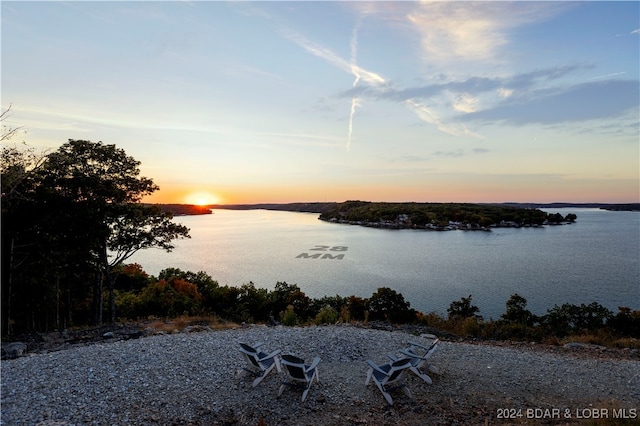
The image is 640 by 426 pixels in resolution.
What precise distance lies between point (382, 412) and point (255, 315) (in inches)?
645

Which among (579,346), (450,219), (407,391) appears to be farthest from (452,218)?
(407,391)

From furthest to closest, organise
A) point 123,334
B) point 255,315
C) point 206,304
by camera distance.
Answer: point 206,304
point 255,315
point 123,334

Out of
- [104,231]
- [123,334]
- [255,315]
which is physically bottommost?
[255,315]

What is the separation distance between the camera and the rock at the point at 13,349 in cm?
940


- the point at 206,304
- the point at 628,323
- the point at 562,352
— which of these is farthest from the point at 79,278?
the point at 628,323

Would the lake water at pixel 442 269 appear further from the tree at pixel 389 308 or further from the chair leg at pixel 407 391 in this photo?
the chair leg at pixel 407 391

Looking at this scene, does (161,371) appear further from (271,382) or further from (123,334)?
(123,334)

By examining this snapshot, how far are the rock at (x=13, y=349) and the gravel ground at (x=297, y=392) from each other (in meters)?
0.65

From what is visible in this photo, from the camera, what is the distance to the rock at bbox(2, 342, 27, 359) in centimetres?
940

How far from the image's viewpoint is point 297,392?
714cm

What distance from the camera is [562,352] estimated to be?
1062 centimetres

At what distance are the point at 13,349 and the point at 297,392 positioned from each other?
8043mm

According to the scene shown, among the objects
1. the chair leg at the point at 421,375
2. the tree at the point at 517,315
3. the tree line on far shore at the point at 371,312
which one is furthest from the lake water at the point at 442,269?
the chair leg at the point at 421,375

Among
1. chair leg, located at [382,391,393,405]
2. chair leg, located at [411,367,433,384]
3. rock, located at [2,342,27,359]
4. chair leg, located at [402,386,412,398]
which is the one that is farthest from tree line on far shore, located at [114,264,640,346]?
chair leg, located at [382,391,393,405]
